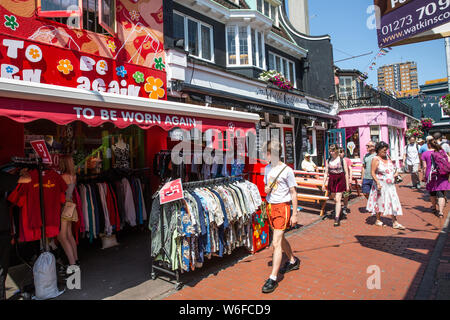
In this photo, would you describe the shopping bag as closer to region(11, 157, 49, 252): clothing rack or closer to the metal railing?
region(11, 157, 49, 252): clothing rack

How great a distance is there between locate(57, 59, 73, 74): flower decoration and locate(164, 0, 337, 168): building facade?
2.45 metres

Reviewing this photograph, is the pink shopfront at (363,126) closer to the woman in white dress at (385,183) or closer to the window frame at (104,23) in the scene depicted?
the woman in white dress at (385,183)

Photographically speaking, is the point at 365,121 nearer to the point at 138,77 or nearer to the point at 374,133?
the point at 374,133

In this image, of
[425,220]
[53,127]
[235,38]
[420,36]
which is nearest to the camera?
[420,36]

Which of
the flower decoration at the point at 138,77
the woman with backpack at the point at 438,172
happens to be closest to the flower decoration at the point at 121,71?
the flower decoration at the point at 138,77

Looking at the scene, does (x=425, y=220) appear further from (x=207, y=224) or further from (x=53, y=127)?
(x=53, y=127)

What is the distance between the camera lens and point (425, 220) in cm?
714

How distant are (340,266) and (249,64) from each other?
27.8 ft

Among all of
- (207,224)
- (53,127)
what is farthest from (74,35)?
(207,224)

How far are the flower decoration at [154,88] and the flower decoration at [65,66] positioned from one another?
1765 millimetres

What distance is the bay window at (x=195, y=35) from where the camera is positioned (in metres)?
9.23

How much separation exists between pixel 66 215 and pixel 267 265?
10.8 ft

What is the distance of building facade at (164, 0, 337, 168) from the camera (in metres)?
8.17
